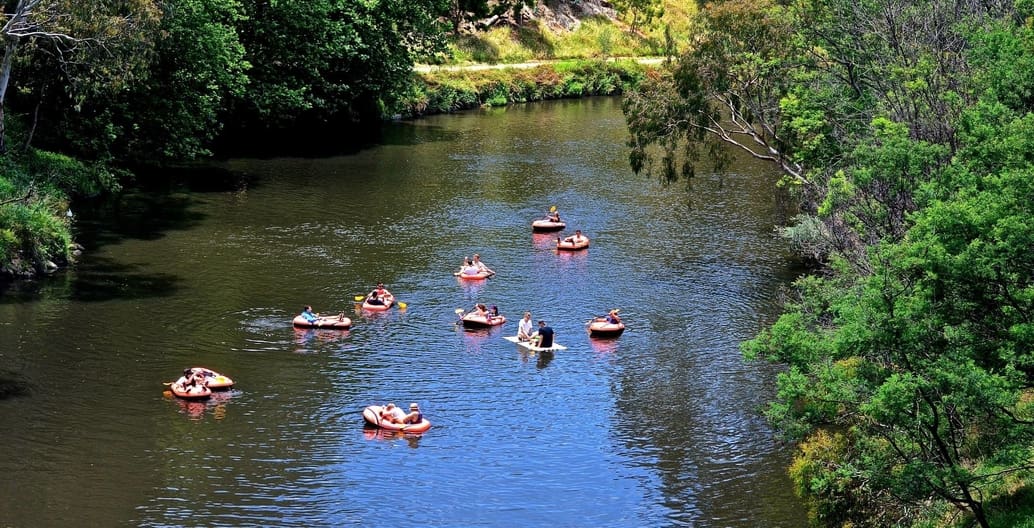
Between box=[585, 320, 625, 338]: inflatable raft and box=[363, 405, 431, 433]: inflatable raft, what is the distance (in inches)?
385

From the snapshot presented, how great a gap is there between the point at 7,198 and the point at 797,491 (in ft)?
115

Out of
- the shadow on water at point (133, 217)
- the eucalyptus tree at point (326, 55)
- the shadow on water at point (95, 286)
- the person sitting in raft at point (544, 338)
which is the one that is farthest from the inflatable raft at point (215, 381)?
the eucalyptus tree at point (326, 55)

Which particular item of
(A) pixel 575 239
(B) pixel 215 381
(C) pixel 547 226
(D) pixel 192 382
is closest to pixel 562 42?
(C) pixel 547 226

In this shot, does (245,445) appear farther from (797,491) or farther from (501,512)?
(797,491)

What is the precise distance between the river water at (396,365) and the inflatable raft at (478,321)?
0.51 meters

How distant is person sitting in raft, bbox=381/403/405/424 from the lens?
35.3 m

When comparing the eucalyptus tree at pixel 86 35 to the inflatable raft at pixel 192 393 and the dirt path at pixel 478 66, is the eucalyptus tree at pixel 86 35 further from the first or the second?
the dirt path at pixel 478 66

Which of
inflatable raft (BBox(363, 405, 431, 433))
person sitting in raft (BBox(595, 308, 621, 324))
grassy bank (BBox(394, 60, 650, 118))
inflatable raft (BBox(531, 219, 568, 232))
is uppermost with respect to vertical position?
grassy bank (BBox(394, 60, 650, 118))

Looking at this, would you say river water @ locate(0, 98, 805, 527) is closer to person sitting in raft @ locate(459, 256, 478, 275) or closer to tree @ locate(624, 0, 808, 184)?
person sitting in raft @ locate(459, 256, 478, 275)

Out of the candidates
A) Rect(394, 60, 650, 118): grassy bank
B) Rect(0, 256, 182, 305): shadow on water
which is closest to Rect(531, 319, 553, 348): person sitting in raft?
Rect(0, 256, 182, 305): shadow on water

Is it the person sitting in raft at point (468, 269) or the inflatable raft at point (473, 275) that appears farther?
the person sitting in raft at point (468, 269)

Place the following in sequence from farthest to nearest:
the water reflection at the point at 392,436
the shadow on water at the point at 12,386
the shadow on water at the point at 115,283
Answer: the shadow on water at the point at 115,283, the shadow on water at the point at 12,386, the water reflection at the point at 392,436

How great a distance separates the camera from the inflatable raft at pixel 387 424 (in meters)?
35.2

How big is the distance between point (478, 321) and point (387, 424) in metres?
9.75
